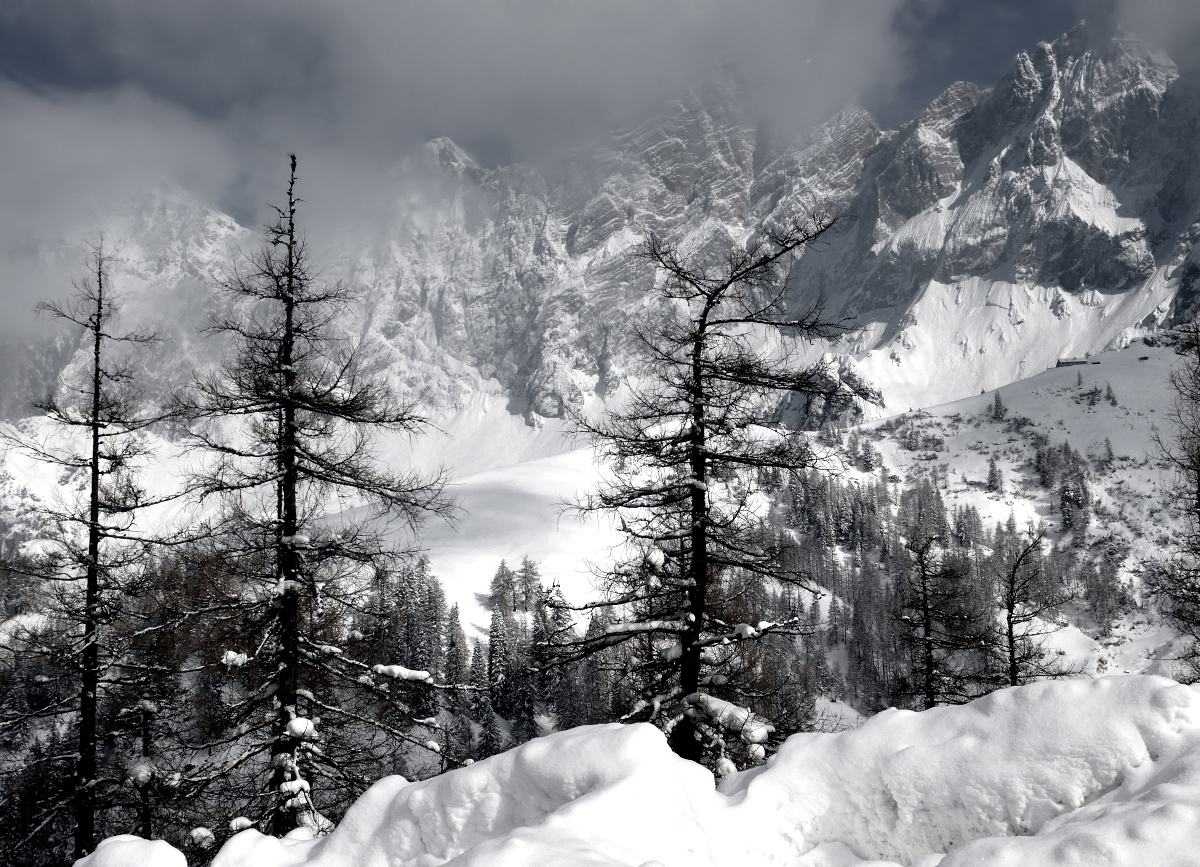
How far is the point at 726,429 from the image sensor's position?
9.64m

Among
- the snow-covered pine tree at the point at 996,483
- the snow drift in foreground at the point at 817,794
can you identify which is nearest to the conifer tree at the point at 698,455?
the snow drift in foreground at the point at 817,794

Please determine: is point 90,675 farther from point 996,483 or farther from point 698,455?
point 996,483

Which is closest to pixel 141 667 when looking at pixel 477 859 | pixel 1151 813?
pixel 477 859

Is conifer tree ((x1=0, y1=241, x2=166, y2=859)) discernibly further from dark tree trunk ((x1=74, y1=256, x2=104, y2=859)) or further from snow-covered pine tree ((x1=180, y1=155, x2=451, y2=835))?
snow-covered pine tree ((x1=180, y1=155, x2=451, y2=835))

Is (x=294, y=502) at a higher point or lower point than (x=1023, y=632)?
higher

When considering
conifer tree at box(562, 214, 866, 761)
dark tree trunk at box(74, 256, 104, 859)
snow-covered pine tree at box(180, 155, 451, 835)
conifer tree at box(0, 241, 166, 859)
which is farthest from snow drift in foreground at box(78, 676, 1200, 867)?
dark tree trunk at box(74, 256, 104, 859)

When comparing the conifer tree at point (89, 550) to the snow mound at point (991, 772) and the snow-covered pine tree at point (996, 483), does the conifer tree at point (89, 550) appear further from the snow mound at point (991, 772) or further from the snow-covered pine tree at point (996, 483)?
the snow-covered pine tree at point (996, 483)

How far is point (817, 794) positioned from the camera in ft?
17.2

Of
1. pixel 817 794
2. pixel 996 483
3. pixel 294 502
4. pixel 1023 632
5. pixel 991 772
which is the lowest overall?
pixel 1023 632

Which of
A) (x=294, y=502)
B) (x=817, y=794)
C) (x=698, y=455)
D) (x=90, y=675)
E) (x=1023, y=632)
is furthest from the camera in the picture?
(x=1023, y=632)

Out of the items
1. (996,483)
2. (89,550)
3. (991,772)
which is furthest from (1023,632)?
(996,483)

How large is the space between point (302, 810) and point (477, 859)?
261 inches

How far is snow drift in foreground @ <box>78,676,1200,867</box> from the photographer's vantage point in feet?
14.2

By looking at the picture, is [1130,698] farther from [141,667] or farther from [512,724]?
[512,724]
